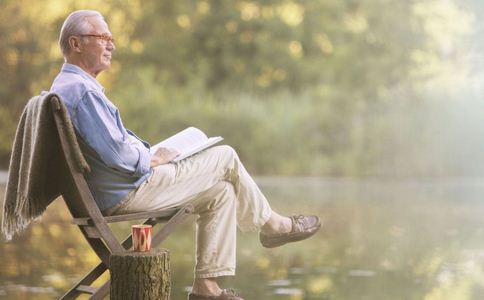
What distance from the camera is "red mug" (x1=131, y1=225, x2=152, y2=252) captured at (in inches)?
110

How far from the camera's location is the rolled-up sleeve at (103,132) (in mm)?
2816

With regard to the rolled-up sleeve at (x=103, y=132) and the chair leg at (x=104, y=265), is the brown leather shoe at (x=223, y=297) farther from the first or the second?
the rolled-up sleeve at (x=103, y=132)

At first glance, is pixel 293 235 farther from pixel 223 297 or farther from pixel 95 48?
pixel 95 48

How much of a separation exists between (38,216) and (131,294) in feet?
1.47

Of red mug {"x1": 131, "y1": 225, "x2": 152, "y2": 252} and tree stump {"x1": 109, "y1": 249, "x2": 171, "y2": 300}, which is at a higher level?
red mug {"x1": 131, "y1": 225, "x2": 152, "y2": 252}

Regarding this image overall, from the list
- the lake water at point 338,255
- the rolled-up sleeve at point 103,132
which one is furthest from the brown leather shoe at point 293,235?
the rolled-up sleeve at point 103,132

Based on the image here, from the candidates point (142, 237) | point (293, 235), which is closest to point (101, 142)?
point (142, 237)

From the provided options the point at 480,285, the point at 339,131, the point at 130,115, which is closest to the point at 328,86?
the point at 339,131

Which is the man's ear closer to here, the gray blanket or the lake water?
the gray blanket

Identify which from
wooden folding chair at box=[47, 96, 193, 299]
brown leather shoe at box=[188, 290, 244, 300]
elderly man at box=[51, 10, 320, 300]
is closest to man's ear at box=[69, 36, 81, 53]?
elderly man at box=[51, 10, 320, 300]

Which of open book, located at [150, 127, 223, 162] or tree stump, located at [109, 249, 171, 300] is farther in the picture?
open book, located at [150, 127, 223, 162]

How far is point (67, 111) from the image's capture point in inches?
107

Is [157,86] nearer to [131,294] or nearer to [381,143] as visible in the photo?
[381,143]

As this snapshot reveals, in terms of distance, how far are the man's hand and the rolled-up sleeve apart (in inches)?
6.2
